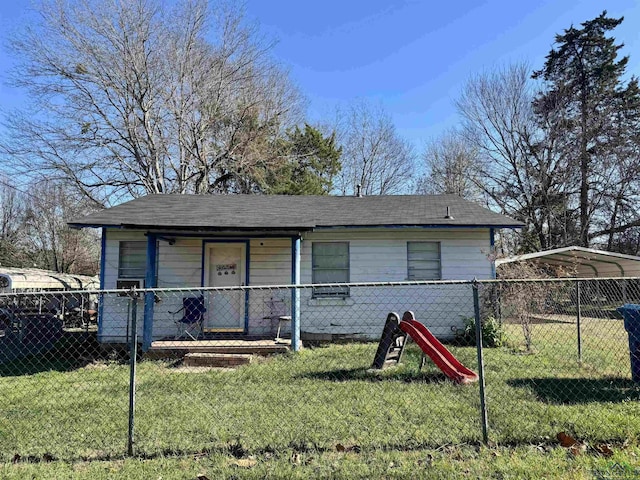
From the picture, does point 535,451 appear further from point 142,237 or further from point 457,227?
point 142,237

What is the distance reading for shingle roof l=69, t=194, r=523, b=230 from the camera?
30.7ft

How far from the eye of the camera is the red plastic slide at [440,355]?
6094 millimetres

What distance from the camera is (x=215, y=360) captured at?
8.06 meters

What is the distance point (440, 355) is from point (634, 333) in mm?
2576

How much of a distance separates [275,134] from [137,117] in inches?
287

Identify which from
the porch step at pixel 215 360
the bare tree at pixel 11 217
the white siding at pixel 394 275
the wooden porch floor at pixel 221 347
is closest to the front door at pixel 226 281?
the wooden porch floor at pixel 221 347

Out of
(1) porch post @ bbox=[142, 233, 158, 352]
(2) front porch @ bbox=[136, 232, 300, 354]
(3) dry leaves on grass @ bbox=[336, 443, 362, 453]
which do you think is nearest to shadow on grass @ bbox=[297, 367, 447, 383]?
(3) dry leaves on grass @ bbox=[336, 443, 362, 453]

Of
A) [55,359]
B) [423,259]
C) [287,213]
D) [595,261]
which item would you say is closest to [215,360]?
[55,359]

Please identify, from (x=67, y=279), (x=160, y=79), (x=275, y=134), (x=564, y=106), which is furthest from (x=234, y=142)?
(x=564, y=106)

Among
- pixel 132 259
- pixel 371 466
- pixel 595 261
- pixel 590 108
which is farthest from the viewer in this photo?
pixel 590 108

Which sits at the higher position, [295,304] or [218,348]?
[295,304]

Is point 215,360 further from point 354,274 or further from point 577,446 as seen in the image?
point 577,446

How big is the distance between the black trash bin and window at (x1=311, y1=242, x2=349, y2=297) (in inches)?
237

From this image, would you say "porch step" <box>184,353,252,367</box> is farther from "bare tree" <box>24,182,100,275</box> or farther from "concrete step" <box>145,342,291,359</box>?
"bare tree" <box>24,182,100,275</box>
